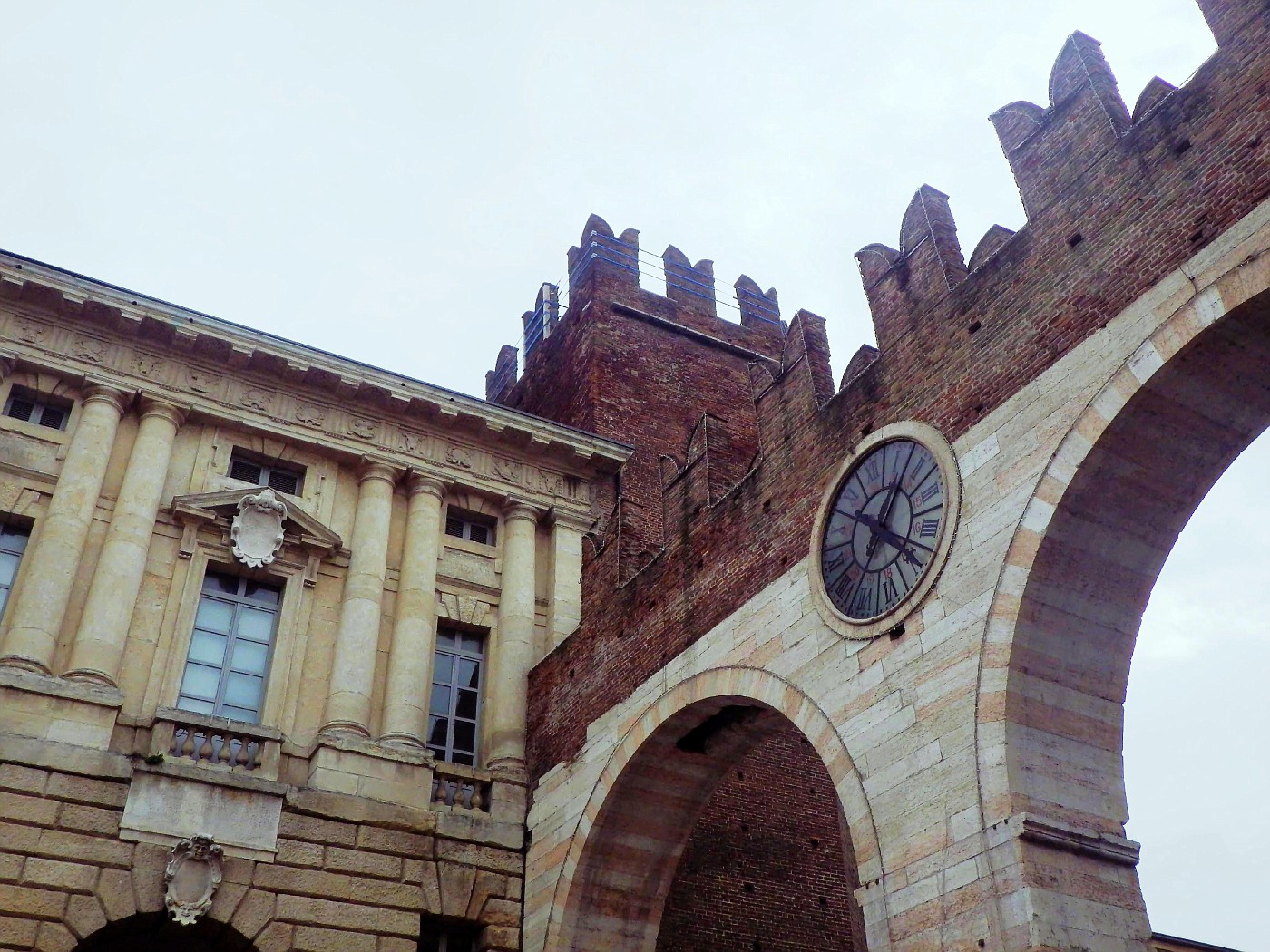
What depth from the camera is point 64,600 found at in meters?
13.5

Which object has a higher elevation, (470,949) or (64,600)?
(64,600)

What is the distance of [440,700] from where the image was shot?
1568 centimetres

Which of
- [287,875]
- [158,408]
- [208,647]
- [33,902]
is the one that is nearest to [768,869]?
[287,875]

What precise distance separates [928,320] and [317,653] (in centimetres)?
830

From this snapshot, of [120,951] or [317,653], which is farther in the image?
[317,653]

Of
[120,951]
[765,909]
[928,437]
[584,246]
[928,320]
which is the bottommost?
[120,951]

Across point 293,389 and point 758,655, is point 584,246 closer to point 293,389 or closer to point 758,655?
point 293,389

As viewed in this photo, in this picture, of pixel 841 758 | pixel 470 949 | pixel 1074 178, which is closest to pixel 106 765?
pixel 470 949

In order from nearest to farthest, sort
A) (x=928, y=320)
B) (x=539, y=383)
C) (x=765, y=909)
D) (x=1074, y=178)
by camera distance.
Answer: (x=1074, y=178), (x=928, y=320), (x=765, y=909), (x=539, y=383)

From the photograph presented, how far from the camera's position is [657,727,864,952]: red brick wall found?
15648 millimetres

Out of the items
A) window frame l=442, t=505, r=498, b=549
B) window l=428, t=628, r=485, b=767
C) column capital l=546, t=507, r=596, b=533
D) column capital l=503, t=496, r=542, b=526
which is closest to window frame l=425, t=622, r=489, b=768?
window l=428, t=628, r=485, b=767

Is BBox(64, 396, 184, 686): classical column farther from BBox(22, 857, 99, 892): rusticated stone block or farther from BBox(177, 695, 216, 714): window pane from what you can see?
BBox(22, 857, 99, 892): rusticated stone block

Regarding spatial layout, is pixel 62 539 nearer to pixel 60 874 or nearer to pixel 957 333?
pixel 60 874

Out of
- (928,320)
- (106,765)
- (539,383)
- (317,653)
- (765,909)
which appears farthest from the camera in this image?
(539,383)
